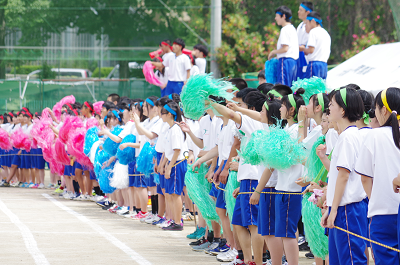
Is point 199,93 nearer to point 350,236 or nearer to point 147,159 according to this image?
point 350,236

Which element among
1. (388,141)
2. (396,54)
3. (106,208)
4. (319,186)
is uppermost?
(396,54)

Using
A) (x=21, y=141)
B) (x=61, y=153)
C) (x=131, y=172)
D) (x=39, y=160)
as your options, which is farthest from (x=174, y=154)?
(x=21, y=141)

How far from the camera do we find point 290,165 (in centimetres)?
499

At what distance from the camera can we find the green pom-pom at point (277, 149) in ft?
16.1

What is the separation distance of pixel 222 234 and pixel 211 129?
4.49 ft

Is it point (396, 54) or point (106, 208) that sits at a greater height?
point (396, 54)

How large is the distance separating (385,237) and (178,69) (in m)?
9.14

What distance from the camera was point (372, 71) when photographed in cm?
999

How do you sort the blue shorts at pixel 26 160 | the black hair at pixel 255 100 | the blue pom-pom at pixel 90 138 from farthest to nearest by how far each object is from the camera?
the blue shorts at pixel 26 160 < the blue pom-pom at pixel 90 138 < the black hair at pixel 255 100

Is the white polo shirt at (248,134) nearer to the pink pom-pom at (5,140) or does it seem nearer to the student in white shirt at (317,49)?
the student in white shirt at (317,49)

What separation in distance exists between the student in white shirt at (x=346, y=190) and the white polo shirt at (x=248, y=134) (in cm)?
145

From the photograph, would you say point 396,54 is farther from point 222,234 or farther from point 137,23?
point 137,23

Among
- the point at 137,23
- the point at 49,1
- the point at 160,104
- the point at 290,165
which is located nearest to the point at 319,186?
the point at 290,165

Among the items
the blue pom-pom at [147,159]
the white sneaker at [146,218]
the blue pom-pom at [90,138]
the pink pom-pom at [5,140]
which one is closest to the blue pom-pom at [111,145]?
the blue pom-pom at [90,138]
